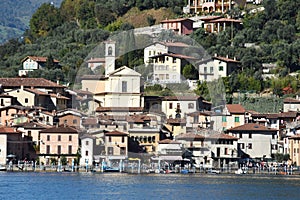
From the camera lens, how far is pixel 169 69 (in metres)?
91.8

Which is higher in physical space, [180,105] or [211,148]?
[180,105]

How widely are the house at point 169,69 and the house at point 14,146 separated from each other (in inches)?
666

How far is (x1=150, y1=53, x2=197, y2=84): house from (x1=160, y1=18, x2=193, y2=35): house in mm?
11124

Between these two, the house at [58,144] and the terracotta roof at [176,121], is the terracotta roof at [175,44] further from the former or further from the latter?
the house at [58,144]

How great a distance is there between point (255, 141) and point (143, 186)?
66.8ft

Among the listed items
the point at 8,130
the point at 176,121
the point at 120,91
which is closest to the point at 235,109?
the point at 176,121

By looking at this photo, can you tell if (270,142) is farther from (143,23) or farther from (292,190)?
(143,23)

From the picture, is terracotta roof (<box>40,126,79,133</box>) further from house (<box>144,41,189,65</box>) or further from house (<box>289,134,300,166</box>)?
house (<box>144,41,189,65</box>)

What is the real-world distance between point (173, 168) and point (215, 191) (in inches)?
620

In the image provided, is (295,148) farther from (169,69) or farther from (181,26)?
(181,26)

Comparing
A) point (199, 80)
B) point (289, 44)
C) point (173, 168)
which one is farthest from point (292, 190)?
point (289, 44)

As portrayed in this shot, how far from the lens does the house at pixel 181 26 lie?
104062 mm

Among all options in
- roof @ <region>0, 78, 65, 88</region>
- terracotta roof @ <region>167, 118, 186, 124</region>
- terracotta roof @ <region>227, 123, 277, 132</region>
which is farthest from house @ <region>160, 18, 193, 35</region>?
terracotta roof @ <region>227, 123, 277, 132</region>

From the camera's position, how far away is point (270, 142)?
81.5 metres
